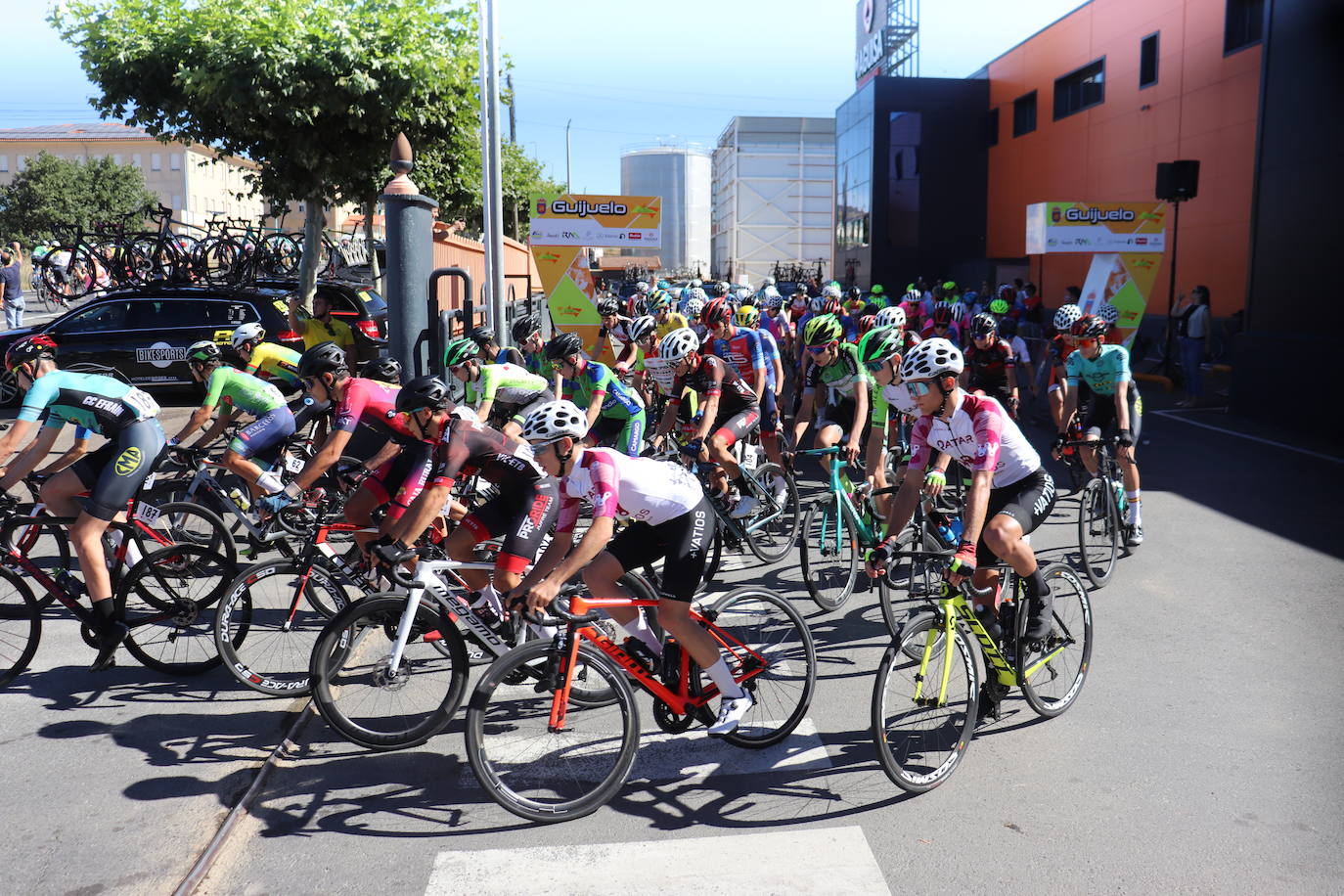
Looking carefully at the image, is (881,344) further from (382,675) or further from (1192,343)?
(1192,343)

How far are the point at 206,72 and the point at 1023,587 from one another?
1321 cm

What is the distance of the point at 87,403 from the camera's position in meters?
6.21

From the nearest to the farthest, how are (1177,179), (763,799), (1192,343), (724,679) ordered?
(763,799), (724,679), (1192,343), (1177,179)

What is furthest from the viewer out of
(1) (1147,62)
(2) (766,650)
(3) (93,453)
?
(1) (1147,62)

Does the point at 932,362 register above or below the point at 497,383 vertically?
above

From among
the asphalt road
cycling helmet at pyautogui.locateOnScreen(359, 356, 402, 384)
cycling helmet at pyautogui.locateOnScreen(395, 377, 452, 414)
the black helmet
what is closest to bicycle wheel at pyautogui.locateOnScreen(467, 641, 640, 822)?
the asphalt road

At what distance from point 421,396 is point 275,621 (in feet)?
5.18

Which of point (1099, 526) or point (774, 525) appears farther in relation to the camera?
point (774, 525)

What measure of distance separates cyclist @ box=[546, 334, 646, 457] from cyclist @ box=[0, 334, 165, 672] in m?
2.96

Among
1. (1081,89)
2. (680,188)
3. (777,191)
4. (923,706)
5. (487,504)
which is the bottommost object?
(923,706)

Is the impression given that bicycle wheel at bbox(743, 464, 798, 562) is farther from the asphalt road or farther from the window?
the window

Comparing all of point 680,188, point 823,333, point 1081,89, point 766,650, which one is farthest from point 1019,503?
point 680,188

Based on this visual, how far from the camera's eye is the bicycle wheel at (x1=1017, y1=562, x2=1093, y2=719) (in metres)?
5.36

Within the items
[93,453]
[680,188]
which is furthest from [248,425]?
[680,188]
